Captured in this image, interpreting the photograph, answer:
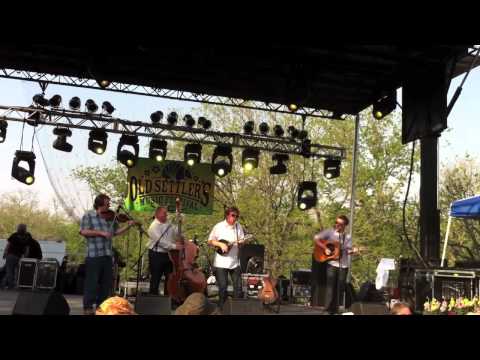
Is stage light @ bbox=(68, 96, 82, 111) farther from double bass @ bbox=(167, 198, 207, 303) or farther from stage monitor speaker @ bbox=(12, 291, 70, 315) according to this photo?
stage monitor speaker @ bbox=(12, 291, 70, 315)

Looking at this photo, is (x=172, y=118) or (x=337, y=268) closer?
(x=337, y=268)

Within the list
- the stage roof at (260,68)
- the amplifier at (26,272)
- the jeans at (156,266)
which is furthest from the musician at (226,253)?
the amplifier at (26,272)

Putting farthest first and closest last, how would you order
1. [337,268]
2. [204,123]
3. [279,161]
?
1. [279,161]
2. [204,123]
3. [337,268]

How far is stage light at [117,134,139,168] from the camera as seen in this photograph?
12727 mm

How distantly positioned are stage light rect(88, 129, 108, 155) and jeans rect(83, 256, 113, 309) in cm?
571

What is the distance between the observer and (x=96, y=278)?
7.01 metres

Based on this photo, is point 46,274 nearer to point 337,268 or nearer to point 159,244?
point 159,244

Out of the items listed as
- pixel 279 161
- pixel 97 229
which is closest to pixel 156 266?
pixel 97 229

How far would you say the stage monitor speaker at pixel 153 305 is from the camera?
4617 mm

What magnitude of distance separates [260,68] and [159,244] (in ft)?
10.5

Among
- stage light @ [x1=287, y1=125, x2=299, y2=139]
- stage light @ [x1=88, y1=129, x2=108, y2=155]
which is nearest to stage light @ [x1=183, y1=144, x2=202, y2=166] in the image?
stage light @ [x1=88, y1=129, x2=108, y2=155]

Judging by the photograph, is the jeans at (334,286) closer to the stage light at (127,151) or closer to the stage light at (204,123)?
the stage light at (204,123)
